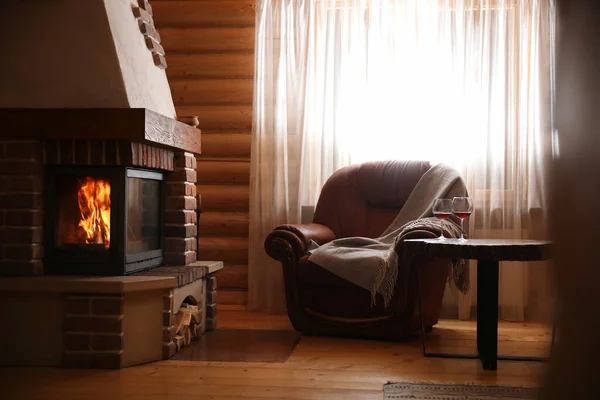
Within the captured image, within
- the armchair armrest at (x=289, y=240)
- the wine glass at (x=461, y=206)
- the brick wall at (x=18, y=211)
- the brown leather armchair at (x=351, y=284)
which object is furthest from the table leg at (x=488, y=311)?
the brick wall at (x=18, y=211)

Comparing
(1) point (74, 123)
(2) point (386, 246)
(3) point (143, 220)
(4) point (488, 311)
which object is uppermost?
(1) point (74, 123)

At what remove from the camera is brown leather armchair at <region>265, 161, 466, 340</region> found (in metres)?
3.69

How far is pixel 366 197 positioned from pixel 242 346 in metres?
1.36

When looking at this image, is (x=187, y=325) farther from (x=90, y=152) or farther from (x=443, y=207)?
(x=443, y=207)

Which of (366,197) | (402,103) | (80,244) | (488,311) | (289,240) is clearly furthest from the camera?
(402,103)

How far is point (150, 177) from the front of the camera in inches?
139

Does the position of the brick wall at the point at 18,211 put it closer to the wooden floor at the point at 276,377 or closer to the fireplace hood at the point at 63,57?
the fireplace hood at the point at 63,57

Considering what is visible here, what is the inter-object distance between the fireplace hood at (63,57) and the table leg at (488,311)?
5.81 feet

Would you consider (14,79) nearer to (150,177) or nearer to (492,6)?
(150,177)

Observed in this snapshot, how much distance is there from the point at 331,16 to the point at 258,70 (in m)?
0.61

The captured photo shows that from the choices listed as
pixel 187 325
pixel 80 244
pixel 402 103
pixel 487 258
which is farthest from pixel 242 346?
pixel 402 103

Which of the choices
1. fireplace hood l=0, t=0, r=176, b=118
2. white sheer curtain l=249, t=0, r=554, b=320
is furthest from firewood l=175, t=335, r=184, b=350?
white sheer curtain l=249, t=0, r=554, b=320

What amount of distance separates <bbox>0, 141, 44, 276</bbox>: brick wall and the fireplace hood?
9.9 inches

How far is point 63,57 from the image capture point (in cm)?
324
